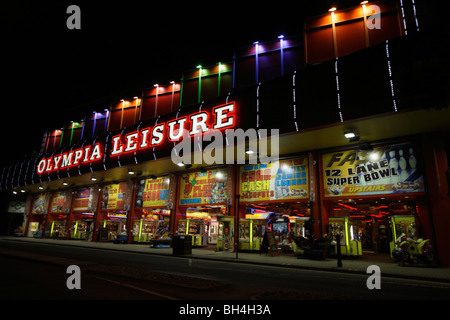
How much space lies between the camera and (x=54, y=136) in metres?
38.9

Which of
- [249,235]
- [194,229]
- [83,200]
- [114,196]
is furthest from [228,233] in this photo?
[83,200]

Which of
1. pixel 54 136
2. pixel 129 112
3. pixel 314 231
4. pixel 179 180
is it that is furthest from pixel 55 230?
pixel 314 231

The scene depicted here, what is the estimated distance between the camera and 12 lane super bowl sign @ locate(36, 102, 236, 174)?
1762 centimetres

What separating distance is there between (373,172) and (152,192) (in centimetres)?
1829

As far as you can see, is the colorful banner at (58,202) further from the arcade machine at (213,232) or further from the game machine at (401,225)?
the game machine at (401,225)

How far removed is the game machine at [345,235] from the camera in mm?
16020

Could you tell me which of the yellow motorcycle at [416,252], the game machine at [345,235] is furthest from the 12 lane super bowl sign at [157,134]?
the yellow motorcycle at [416,252]

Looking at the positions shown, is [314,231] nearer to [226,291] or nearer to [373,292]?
[373,292]

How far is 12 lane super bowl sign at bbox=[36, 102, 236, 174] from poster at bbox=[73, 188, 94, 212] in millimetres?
4775

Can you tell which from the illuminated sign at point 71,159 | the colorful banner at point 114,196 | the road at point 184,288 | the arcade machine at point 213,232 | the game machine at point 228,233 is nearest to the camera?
the road at point 184,288

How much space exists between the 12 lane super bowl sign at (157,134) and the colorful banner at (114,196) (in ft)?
14.4

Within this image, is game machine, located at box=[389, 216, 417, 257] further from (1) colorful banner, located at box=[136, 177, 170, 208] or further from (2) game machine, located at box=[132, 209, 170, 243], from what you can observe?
(2) game machine, located at box=[132, 209, 170, 243]

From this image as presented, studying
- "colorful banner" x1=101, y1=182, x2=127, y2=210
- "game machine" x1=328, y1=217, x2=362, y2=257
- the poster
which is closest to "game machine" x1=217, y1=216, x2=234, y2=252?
"game machine" x1=328, y1=217, x2=362, y2=257

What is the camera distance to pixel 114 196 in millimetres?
29328
